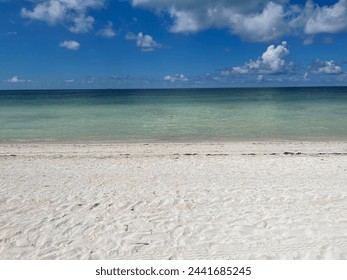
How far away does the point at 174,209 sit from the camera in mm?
7480

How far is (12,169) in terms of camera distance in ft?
38.3

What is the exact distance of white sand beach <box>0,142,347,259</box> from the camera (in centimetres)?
569

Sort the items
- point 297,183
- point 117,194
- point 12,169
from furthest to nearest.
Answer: point 12,169 → point 297,183 → point 117,194

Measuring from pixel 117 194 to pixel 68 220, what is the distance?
6.14 ft

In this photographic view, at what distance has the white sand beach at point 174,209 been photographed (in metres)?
5.69
